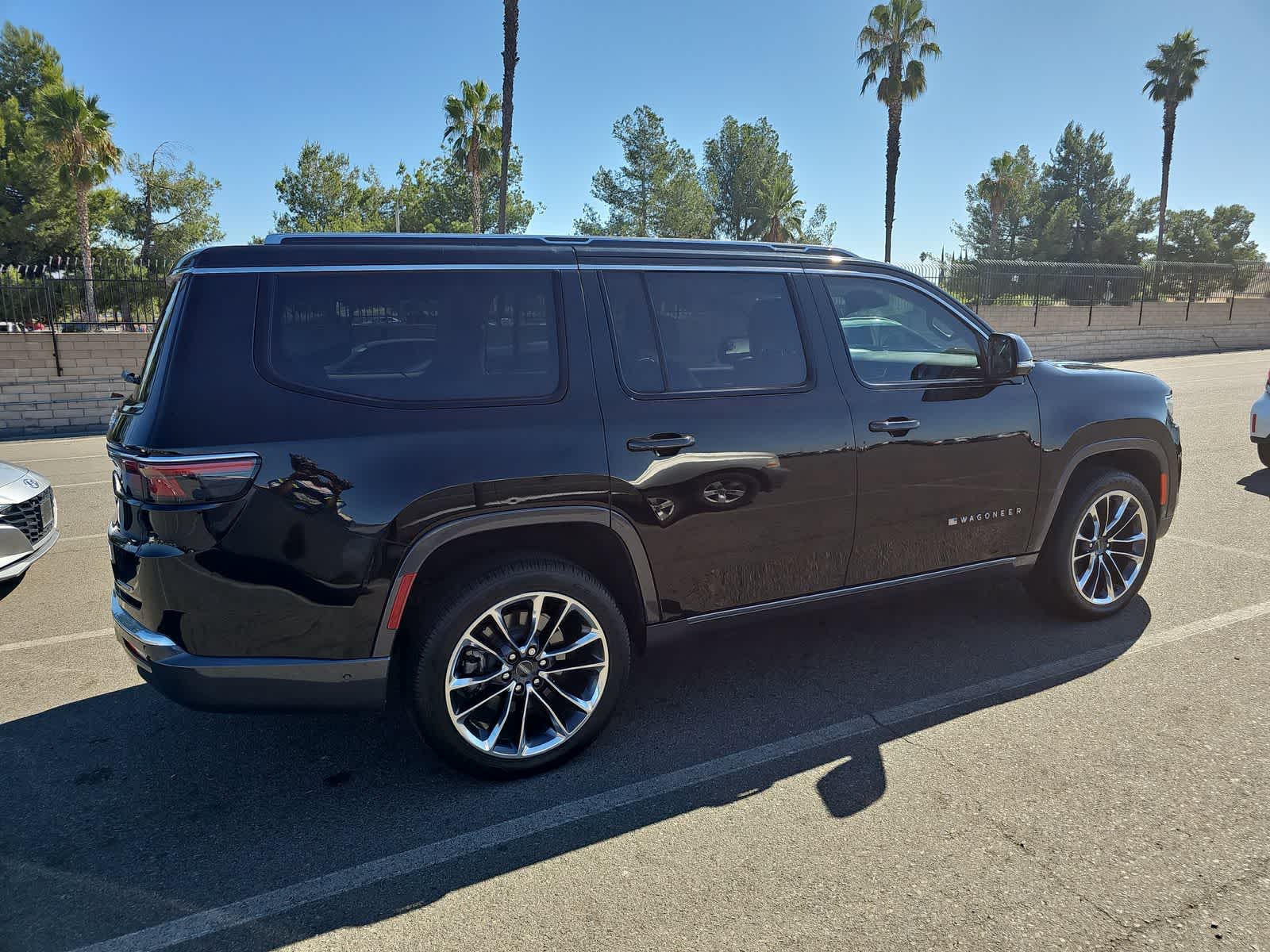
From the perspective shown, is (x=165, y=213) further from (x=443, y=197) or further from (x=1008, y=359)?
(x=1008, y=359)

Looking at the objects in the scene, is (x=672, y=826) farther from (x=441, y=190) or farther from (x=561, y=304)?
(x=441, y=190)

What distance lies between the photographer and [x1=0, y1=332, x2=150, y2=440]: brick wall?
48.7 feet

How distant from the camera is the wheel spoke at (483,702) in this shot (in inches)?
119

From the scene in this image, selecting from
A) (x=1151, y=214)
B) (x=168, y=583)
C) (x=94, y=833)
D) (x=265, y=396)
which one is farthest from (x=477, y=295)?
(x=1151, y=214)

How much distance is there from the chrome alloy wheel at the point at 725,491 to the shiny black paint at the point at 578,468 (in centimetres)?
3

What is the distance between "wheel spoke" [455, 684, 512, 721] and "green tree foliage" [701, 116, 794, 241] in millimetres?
69535

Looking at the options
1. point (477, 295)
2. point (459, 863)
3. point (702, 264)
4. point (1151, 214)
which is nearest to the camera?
point (459, 863)

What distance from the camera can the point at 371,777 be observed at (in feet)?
10.5

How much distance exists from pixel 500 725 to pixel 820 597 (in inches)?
59.1

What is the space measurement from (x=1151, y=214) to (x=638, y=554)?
89165 millimetres

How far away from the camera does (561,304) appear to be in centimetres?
325

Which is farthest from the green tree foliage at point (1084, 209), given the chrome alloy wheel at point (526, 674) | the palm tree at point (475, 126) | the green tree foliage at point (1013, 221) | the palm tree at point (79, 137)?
the chrome alloy wheel at point (526, 674)

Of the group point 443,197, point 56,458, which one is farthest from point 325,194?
point 56,458

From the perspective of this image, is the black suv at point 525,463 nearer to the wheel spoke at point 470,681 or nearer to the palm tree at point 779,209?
the wheel spoke at point 470,681
